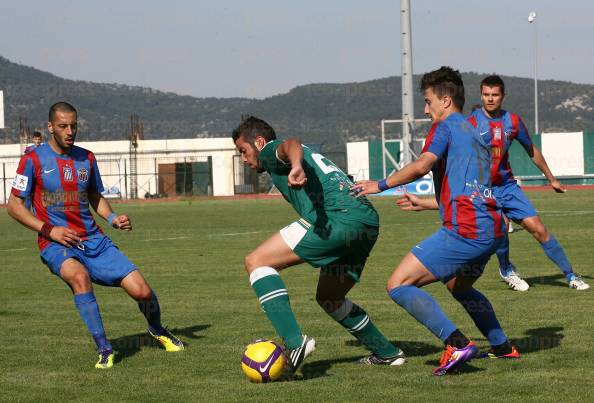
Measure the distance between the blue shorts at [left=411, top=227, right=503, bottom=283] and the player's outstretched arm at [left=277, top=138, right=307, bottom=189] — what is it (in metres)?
1.06

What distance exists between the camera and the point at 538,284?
12.1 meters

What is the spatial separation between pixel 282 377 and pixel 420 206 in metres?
1.50

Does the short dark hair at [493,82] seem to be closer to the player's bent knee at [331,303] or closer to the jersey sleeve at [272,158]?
the player's bent knee at [331,303]

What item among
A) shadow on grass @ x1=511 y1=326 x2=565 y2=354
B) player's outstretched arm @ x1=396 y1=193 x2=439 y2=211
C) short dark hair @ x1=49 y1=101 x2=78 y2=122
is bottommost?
shadow on grass @ x1=511 y1=326 x2=565 y2=354

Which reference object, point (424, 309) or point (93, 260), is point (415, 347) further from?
point (93, 260)

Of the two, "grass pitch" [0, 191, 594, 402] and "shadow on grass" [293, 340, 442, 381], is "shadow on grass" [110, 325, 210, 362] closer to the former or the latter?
"grass pitch" [0, 191, 594, 402]

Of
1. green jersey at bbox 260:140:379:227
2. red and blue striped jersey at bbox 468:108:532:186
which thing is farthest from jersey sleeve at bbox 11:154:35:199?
red and blue striped jersey at bbox 468:108:532:186

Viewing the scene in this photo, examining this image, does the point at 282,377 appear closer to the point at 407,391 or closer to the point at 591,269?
the point at 407,391

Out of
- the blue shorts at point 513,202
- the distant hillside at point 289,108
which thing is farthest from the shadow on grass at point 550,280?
the distant hillside at point 289,108

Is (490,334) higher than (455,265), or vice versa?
(455,265)

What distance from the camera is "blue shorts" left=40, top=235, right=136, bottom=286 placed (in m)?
7.95

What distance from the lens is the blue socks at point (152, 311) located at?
8.20 meters

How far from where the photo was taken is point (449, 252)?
22.2ft

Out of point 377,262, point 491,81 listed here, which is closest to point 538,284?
point 491,81
